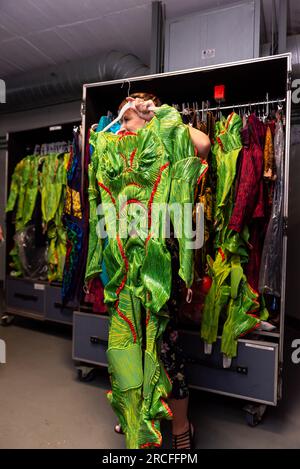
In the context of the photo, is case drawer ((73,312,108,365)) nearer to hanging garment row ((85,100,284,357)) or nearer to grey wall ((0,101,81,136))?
hanging garment row ((85,100,284,357))

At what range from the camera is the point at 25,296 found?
10.4ft

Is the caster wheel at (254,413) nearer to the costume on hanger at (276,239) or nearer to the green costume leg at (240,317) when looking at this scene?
the green costume leg at (240,317)

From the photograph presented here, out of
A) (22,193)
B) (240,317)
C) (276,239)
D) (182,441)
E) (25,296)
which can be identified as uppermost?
(22,193)

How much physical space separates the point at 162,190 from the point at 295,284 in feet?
8.73

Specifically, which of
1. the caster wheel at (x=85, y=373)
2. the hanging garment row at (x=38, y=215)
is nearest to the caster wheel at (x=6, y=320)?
the hanging garment row at (x=38, y=215)

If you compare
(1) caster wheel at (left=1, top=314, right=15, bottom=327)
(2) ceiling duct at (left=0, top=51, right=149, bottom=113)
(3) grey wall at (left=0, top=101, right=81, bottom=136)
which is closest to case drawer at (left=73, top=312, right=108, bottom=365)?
(1) caster wheel at (left=1, top=314, right=15, bottom=327)

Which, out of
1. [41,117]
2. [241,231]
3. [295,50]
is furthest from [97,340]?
[41,117]

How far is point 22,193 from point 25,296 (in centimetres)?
100

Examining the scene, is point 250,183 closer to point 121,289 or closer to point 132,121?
point 132,121

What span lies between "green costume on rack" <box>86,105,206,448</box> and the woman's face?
13 cm

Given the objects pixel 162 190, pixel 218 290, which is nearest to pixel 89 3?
pixel 162 190

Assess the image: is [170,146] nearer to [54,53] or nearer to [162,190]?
[162,190]

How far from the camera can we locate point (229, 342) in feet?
5.95

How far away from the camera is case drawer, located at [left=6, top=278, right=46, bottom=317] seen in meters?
3.06
